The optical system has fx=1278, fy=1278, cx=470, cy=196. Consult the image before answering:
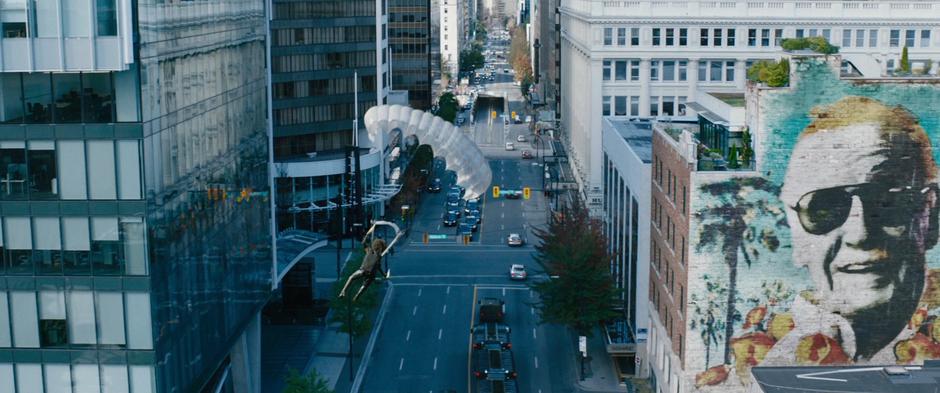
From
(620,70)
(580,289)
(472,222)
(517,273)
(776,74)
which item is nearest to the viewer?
(776,74)

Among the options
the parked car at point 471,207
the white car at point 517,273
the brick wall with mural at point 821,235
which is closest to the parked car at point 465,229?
the parked car at point 471,207

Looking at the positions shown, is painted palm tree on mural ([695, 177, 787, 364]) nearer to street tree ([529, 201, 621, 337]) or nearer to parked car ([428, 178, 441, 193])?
street tree ([529, 201, 621, 337])

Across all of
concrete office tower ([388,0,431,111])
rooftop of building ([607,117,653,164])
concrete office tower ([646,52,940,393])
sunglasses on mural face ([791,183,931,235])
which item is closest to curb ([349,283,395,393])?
rooftop of building ([607,117,653,164])

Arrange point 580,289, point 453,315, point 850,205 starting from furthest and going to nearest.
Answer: point 453,315, point 580,289, point 850,205

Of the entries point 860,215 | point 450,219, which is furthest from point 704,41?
point 860,215

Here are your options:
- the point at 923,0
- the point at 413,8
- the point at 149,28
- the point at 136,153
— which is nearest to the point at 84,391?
the point at 136,153

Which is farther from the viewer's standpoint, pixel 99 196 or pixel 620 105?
pixel 620 105

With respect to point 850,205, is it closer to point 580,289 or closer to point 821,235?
point 821,235
